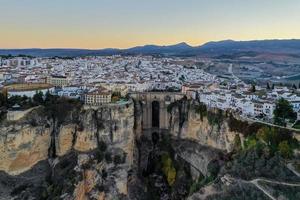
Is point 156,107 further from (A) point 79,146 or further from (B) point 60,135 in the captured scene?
(B) point 60,135

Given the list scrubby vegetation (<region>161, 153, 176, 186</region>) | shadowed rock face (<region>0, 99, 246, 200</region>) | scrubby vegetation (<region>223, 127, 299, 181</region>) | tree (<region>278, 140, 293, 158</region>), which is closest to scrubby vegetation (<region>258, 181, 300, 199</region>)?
scrubby vegetation (<region>223, 127, 299, 181</region>)

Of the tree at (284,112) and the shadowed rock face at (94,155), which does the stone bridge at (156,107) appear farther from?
the tree at (284,112)

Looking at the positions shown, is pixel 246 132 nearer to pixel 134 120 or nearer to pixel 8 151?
pixel 134 120

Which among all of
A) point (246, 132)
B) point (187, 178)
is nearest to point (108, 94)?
point (187, 178)

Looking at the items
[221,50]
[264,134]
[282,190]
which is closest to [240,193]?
[282,190]

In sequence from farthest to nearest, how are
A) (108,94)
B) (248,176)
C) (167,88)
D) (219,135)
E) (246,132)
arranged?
(167,88) → (108,94) → (219,135) → (246,132) → (248,176)

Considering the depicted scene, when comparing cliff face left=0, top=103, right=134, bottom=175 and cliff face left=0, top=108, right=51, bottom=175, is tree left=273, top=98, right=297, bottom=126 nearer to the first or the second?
cliff face left=0, top=103, right=134, bottom=175
